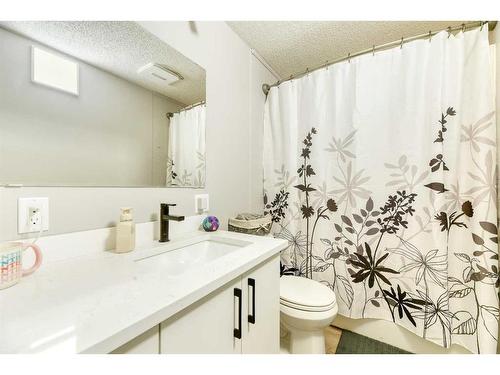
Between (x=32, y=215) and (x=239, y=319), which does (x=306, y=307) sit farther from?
(x=32, y=215)

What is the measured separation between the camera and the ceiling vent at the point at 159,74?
0.97m

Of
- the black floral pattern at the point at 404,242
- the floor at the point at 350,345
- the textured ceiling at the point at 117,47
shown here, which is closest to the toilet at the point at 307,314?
the floor at the point at 350,345

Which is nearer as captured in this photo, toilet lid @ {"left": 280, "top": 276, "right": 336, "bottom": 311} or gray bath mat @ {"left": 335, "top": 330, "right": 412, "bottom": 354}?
toilet lid @ {"left": 280, "top": 276, "right": 336, "bottom": 311}

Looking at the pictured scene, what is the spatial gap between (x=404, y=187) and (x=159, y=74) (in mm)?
1472

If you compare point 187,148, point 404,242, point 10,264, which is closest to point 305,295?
point 404,242

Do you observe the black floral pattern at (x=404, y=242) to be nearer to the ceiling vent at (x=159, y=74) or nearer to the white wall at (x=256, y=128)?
the white wall at (x=256, y=128)

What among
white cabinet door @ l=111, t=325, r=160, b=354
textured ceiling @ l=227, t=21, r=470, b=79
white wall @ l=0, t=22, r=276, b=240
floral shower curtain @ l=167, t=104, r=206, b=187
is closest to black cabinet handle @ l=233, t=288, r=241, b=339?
white cabinet door @ l=111, t=325, r=160, b=354

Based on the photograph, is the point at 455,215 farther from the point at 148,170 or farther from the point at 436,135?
the point at 148,170

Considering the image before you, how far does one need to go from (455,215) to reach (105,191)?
170cm

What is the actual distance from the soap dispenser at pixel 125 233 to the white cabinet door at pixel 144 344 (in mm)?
435

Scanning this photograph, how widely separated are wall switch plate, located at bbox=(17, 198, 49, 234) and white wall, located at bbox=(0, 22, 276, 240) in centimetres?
1

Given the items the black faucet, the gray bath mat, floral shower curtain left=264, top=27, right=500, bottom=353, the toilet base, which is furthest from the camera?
the gray bath mat

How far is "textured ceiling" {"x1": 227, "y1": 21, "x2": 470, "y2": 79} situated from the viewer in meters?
1.37

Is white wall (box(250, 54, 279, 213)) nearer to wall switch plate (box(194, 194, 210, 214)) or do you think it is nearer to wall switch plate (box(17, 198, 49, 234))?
wall switch plate (box(194, 194, 210, 214))
